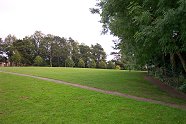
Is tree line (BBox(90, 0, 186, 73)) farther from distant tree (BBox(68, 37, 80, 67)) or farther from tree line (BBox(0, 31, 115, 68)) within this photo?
distant tree (BBox(68, 37, 80, 67))

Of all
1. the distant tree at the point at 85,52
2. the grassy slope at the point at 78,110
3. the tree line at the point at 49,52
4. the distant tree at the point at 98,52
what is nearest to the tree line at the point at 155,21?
the grassy slope at the point at 78,110

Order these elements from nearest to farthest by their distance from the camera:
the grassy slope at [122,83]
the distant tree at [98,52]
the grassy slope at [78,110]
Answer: the grassy slope at [78,110] < the grassy slope at [122,83] < the distant tree at [98,52]

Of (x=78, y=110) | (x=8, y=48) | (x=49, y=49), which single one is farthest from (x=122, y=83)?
(x=49, y=49)

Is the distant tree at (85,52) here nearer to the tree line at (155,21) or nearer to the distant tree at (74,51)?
the distant tree at (74,51)

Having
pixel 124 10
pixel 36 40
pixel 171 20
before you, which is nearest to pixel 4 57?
pixel 36 40

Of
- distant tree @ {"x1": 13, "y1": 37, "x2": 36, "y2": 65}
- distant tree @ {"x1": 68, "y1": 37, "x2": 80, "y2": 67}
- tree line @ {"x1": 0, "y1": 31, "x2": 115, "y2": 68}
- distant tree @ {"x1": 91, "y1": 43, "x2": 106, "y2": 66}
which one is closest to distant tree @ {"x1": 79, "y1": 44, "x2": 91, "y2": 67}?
tree line @ {"x1": 0, "y1": 31, "x2": 115, "y2": 68}

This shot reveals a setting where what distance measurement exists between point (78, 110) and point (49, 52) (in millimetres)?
69905

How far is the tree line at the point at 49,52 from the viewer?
7206cm

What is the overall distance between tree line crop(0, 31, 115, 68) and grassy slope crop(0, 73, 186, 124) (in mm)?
56076

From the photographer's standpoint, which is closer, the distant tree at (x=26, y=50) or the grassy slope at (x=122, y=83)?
the grassy slope at (x=122, y=83)

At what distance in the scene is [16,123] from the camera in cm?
950

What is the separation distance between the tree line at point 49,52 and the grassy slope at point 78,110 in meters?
56.1

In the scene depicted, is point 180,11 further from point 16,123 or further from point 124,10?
point 16,123

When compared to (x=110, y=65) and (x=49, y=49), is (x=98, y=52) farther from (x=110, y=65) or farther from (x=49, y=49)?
(x=49, y=49)
